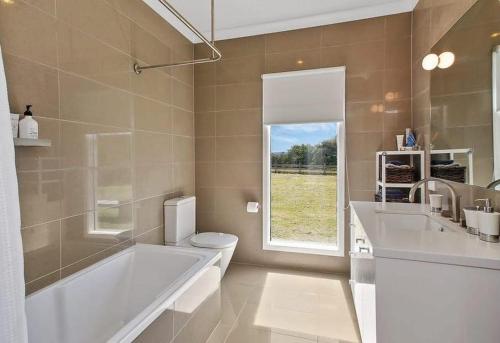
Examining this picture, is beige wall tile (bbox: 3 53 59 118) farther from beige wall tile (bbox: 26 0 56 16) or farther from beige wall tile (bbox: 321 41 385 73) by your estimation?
beige wall tile (bbox: 321 41 385 73)

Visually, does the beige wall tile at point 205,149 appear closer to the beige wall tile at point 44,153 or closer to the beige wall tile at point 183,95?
the beige wall tile at point 183,95

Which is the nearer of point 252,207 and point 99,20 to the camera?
point 99,20

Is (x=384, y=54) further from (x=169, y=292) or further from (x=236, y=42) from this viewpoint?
(x=169, y=292)

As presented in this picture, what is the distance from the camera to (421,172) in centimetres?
218

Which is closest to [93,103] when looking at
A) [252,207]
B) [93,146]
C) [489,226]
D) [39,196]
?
[93,146]

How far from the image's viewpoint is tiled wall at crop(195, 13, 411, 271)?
2.55 meters

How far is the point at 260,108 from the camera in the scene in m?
2.92

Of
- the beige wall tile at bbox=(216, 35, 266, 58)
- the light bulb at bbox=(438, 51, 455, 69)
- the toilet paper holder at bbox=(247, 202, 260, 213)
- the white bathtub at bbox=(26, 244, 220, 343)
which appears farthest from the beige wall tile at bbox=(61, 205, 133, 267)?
the light bulb at bbox=(438, 51, 455, 69)

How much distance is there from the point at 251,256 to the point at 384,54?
2586 millimetres

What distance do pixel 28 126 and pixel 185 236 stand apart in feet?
5.72

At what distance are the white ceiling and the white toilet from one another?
75.3 inches

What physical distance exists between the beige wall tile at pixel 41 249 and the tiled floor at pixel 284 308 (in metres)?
1.16

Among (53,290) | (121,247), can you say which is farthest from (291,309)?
(53,290)

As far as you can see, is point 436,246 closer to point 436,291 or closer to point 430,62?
point 436,291
